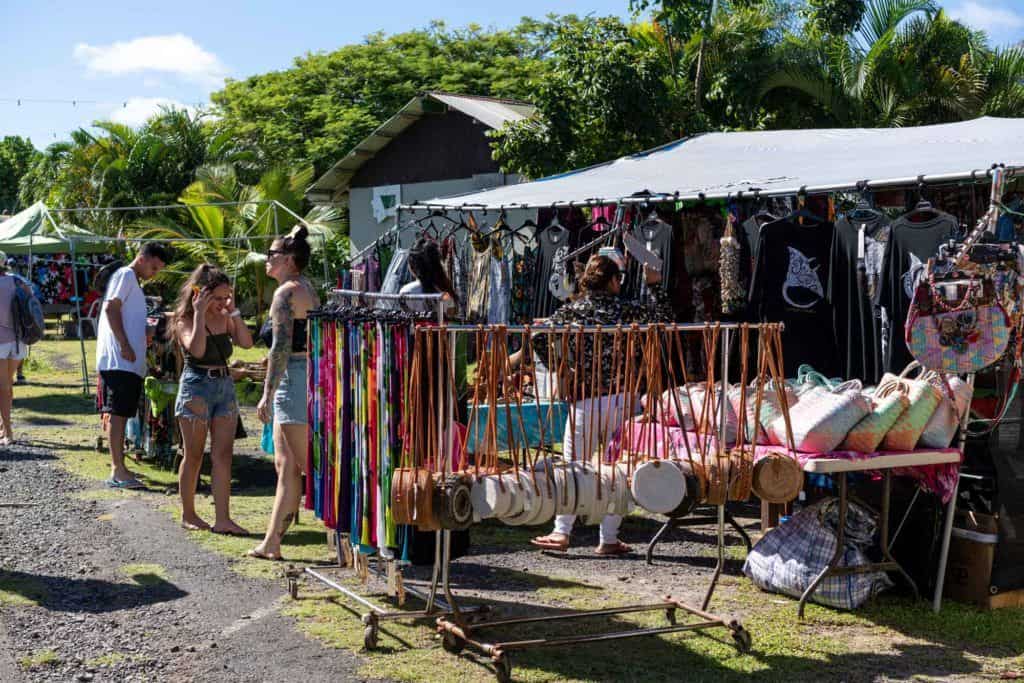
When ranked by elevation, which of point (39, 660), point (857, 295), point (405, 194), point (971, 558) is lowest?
point (39, 660)

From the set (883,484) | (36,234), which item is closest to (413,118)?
(36,234)

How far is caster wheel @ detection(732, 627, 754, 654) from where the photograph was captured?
17.1ft

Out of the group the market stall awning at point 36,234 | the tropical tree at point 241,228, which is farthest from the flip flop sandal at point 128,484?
the tropical tree at point 241,228

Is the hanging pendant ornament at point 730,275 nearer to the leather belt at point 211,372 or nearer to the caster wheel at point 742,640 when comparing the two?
the caster wheel at point 742,640

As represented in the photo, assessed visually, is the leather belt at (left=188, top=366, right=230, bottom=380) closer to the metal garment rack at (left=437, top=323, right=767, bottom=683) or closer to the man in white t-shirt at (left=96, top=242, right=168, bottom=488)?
the man in white t-shirt at (left=96, top=242, right=168, bottom=488)

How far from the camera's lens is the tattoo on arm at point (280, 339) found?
6.37 metres

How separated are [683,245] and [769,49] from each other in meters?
9.03

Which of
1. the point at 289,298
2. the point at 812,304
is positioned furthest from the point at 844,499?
the point at 289,298

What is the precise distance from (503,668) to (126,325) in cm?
515

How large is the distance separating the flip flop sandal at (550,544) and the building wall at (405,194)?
40.1ft

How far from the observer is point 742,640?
17.1 ft

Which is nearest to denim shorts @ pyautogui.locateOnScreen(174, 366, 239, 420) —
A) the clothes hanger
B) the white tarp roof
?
the white tarp roof

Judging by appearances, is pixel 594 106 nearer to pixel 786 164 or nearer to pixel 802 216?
pixel 786 164

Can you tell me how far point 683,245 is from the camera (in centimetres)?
875
